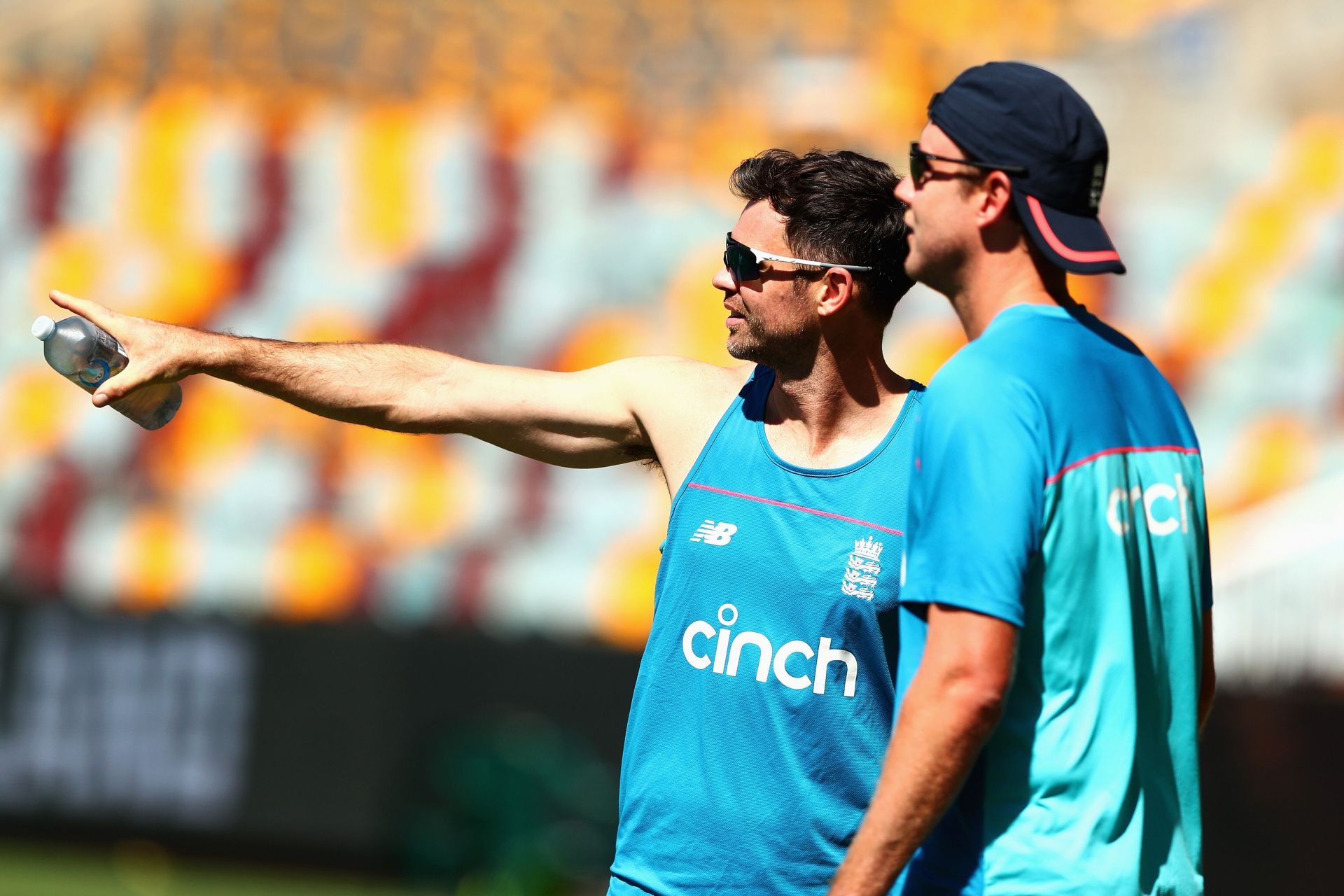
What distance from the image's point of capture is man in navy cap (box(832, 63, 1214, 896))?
2102 millimetres

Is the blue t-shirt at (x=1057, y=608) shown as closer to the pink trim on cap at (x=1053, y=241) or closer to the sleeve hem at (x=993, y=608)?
the sleeve hem at (x=993, y=608)

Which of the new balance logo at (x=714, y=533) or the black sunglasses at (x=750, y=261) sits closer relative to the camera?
the new balance logo at (x=714, y=533)

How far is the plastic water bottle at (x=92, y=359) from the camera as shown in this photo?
3.09 metres

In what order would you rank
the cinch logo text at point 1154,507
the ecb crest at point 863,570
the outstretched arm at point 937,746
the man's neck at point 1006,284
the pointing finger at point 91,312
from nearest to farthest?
the outstretched arm at point 937,746
the cinch logo text at point 1154,507
the man's neck at point 1006,284
the ecb crest at point 863,570
the pointing finger at point 91,312

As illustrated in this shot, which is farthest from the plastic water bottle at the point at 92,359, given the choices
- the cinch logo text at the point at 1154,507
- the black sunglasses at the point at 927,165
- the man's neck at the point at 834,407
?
the cinch logo text at the point at 1154,507

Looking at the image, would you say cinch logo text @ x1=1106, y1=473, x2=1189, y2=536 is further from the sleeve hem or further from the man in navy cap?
the sleeve hem

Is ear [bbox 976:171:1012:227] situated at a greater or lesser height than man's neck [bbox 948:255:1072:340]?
greater

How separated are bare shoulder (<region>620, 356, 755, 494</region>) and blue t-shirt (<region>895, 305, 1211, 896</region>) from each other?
3.10ft

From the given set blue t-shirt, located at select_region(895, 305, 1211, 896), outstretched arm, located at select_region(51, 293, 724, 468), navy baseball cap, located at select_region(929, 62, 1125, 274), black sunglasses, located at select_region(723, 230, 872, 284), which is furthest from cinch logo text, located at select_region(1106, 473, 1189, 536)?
outstretched arm, located at select_region(51, 293, 724, 468)

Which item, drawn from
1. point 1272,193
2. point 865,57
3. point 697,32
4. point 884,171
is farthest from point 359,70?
point 884,171

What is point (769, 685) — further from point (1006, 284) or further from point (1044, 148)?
point (1044, 148)

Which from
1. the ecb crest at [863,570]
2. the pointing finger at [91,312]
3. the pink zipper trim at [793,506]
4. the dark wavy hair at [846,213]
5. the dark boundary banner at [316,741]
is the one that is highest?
the dark wavy hair at [846,213]

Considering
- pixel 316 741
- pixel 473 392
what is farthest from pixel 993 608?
pixel 316 741

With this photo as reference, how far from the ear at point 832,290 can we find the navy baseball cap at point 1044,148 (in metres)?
0.85
